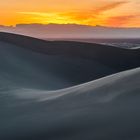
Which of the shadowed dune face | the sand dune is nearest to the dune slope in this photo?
the sand dune

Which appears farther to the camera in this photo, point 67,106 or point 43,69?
point 43,69

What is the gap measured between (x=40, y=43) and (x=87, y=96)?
18.3 feet

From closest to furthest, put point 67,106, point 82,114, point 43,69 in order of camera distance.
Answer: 1. point 82,114
2. point 67,106
3. point 43,69

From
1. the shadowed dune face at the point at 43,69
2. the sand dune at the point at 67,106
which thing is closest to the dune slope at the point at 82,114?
the sand dune at the point at 67,106

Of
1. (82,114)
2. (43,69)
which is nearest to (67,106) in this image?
(82,114)

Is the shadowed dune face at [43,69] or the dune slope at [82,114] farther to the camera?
the shadowed dune face at [43,69]

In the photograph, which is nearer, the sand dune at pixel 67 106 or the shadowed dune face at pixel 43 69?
the sand dune at pixel 67 106

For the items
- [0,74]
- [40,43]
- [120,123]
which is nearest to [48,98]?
[120,123]

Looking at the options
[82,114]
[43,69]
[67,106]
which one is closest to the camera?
[82,114]

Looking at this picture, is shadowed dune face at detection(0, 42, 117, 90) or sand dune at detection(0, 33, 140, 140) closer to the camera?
sand dune at detection(0, 33, 140, 140)

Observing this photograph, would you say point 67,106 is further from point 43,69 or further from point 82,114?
point 43,69

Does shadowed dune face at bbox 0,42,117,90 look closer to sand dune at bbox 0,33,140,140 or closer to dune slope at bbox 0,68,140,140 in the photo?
sand dune at bbox 0,33,140,140

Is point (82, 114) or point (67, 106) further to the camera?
point (67, 106)

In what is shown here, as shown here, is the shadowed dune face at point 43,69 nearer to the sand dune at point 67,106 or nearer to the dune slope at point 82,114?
the sand dune at point 67,106
